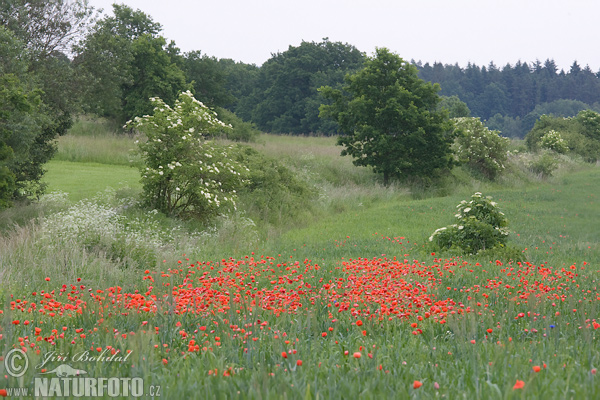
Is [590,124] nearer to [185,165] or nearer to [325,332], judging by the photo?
[185,165]

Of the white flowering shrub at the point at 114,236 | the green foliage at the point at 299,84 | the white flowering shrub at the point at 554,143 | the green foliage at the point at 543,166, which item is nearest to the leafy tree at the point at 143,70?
the white flowering shrub at the point at 114,236

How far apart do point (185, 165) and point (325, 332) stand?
9314 millimetres

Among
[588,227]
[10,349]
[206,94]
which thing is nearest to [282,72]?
[206,94]

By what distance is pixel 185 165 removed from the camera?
12648mm

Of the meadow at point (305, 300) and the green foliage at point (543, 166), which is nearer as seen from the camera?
the meadow at point (305, 300)

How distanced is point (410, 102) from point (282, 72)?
39.4 meters

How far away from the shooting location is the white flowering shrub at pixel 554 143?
46188 mm

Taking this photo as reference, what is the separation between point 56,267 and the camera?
7504mm

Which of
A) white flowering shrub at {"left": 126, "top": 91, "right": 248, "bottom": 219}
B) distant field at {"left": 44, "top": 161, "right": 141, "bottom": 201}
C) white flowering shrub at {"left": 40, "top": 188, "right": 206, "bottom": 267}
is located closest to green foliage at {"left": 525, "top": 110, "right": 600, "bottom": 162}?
distant field at {"left": 44, "top": 161, "right": 141, "bottom": 201}

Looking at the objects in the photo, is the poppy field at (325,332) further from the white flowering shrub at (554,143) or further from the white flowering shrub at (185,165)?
the white flowering shrub at (554,143)

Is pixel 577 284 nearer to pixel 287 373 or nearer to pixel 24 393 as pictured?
pixel 287 373

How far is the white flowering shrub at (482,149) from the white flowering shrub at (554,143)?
1812 cm

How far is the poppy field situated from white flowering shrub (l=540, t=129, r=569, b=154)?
40561 millimetres

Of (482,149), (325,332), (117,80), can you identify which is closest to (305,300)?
(325,332)
